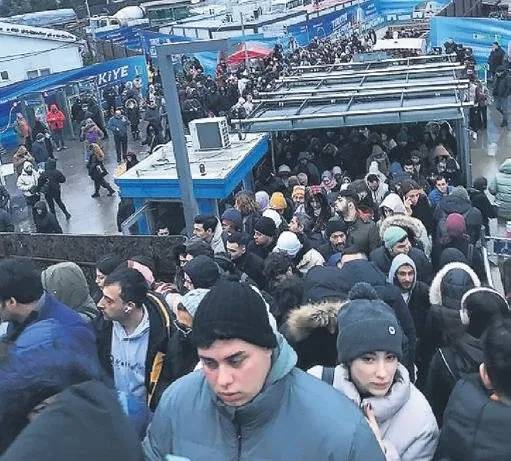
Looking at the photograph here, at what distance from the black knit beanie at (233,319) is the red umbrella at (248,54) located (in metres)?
Result: 19.8

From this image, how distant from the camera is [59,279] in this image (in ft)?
13.9

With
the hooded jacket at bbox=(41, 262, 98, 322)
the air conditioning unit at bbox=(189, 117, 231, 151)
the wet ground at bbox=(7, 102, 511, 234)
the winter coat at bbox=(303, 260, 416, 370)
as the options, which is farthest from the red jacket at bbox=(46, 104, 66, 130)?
the winter coat at bbox=(303, 260, 416, 370)

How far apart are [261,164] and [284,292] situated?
6.73 m

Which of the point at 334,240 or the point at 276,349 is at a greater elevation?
the point at 276,349

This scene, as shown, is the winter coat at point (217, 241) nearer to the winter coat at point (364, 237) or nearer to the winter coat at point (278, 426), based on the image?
the winter coat at point (364, 237)

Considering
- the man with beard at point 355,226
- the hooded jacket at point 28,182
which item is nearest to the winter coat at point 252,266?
the man with beard at point 355,226

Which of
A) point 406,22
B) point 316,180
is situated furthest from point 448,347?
point 406,22

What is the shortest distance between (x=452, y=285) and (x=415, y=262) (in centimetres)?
104

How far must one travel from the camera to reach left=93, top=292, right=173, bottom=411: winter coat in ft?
11.5

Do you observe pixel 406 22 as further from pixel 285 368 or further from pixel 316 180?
pixel 285 368

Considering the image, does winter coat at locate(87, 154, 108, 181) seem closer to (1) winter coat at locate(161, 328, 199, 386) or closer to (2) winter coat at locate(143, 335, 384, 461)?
(1) winter coat at locate(161, 328, 199, 386)

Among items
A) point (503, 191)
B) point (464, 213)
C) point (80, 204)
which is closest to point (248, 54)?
point (80, 204)

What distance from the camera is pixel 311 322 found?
331 cm

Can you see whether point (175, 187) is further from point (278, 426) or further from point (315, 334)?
point (278, 426)
